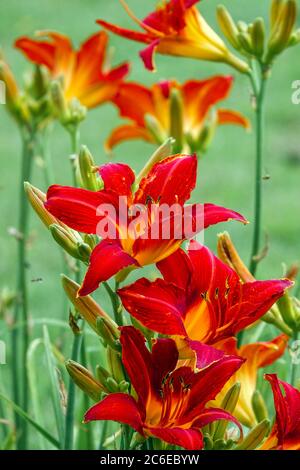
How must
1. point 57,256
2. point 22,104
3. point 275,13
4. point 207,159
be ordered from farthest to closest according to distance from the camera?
1. point 207,159
2. point 57,256
3. point 22,104
4. point 275,13

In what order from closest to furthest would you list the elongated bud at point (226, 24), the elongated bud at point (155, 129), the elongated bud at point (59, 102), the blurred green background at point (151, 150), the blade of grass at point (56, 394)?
the blade of grass at point (56, 394) < the elongated bud at point (226, 24) < the elongated bud at point (59, 102) < the elongated bud at point (155, 129) < the blurred green background at point (151, 150)

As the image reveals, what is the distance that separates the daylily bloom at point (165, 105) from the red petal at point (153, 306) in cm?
54

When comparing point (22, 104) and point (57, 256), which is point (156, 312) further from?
point (57, 256)

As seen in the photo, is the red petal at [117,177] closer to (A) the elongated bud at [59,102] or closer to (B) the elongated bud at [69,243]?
(B) the elongated bud at [69,243]

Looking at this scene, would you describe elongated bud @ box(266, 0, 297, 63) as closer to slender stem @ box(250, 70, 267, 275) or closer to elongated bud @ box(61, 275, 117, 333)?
slender stem @ box(250, 70, 267, 275)

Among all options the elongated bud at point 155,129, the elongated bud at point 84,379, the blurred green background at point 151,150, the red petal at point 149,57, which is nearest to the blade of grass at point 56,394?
the elongated bud at point 84,379

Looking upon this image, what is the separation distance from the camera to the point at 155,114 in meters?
1.18

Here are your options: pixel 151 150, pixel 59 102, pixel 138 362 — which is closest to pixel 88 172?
pixel 138 362

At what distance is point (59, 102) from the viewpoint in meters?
1.04

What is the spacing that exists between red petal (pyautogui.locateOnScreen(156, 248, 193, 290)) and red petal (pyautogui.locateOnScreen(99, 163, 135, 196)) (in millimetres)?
58

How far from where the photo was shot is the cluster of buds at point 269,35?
91 centimetres

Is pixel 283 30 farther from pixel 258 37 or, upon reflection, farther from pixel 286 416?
pixel 286 416

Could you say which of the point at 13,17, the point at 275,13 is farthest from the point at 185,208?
the point at 13,17
